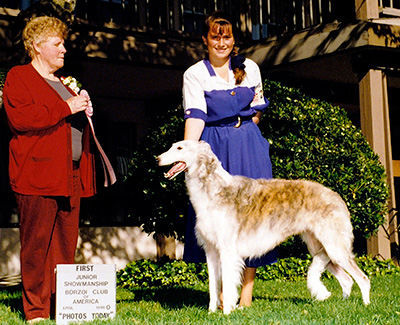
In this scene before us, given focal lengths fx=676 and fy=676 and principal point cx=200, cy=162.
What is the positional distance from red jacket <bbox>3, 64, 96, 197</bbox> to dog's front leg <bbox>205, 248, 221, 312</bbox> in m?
1.20

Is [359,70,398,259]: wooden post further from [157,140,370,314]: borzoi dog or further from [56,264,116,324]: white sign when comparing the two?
[56,264,116,324]: white sign

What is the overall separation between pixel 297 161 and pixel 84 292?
13.7 ft

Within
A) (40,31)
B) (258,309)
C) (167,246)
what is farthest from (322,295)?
(167,246)

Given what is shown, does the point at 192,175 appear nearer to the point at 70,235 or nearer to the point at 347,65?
the point at 70,235

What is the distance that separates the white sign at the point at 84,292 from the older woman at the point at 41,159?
7.4 inches

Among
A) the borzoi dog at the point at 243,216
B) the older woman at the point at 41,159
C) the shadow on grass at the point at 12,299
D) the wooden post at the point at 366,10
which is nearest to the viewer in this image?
the older woman at the point at 41,159

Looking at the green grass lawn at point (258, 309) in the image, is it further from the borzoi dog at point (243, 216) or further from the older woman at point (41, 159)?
the older woman at point (41, 159)

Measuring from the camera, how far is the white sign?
16.7 ft

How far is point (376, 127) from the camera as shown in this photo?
9.55 m

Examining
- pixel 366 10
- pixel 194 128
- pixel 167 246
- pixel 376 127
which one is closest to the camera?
pixel 194 128

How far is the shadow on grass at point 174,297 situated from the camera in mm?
6273

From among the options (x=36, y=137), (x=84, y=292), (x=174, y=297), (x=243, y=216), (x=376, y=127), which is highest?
(x=376, y=127)

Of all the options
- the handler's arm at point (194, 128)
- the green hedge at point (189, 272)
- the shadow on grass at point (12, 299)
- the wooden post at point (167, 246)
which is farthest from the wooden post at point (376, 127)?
the shadow on grass at point (12, 299)

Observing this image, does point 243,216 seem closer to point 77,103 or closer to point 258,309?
point 258,309
